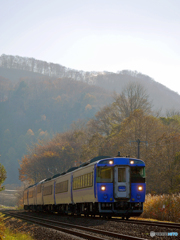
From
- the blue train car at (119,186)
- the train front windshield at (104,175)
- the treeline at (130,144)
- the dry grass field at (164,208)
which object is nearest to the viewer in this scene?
the blue train car at (119,186)

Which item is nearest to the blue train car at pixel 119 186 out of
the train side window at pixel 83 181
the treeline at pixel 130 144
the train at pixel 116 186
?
the train at pixel 116 186

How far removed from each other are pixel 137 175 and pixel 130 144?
90.6ft

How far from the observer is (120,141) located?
5362 cm

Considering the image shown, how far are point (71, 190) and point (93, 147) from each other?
126 feet

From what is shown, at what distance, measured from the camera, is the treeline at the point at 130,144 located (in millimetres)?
47031

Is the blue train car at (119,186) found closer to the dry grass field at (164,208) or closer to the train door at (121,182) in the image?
the train door at (121,182)

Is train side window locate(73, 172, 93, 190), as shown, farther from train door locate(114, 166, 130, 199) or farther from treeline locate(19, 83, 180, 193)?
treeline locate(19, 83, 180, 193)

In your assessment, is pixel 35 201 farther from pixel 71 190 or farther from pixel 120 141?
pixel 71 190

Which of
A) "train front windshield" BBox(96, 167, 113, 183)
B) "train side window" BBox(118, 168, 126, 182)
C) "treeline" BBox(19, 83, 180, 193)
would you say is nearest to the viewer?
"train front windshield" BBox(96, 167, 113, 183)

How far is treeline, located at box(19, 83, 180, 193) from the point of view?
154 ft

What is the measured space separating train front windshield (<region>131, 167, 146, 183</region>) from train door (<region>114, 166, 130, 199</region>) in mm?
317

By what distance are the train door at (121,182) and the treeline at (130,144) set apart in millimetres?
20219

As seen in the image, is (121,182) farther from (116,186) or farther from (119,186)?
(116,186)

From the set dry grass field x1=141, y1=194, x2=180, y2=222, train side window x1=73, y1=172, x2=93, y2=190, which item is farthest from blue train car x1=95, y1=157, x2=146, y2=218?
dry grass field x1=141, y1=194, x2=180, y2=222
